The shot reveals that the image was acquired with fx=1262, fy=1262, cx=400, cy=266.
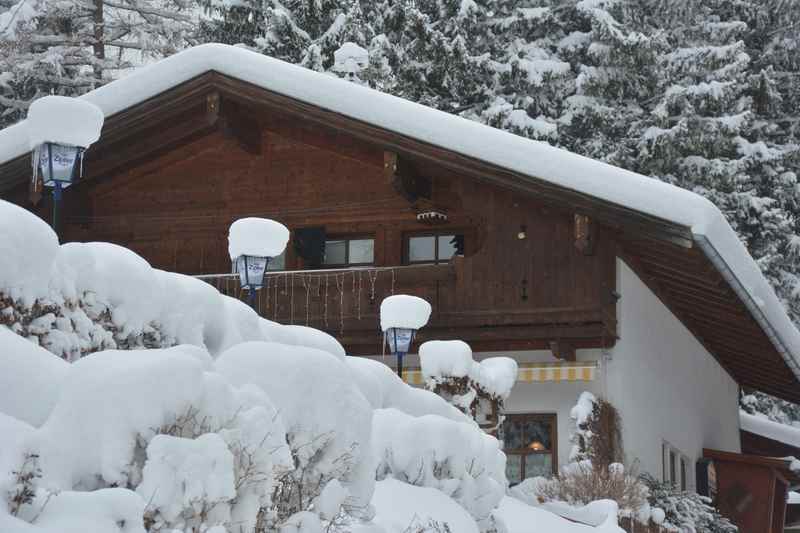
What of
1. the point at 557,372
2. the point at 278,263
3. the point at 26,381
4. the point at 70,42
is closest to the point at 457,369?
the point at 557,372

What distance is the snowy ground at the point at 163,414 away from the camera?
14.0 ft

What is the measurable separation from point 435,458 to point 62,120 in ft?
13.7

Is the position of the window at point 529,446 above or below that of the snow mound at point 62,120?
below

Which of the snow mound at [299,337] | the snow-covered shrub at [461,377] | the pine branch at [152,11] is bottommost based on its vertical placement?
the snow mound at [299,337]

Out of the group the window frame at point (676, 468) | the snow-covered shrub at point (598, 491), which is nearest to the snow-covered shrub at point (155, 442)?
the snow-covered shrub at point (598, 491)

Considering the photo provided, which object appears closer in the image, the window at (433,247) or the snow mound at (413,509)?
the snow mound at (413,509)

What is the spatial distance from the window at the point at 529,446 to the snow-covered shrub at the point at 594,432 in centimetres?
81

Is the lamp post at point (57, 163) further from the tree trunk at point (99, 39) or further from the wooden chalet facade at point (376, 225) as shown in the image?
the tree trunk at point (99, 39)

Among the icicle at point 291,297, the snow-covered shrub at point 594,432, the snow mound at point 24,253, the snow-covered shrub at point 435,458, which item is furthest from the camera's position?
the icicle at point 291,297

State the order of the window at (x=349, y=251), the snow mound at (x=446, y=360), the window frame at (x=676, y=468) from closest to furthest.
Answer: the snow mound at (x=446, y=360)
the window at (x=349, y=251)
the window frame at (x=676, y=468)

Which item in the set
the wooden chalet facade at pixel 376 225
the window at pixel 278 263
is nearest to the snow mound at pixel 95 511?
the wooden chalet facade at pixel 376 225

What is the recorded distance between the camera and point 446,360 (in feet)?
41.2

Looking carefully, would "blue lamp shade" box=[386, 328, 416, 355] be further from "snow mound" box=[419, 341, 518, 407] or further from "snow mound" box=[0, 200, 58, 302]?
"snow mound" box=[0, 200, 58, 302]

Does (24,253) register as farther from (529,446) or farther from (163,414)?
(529,446)
